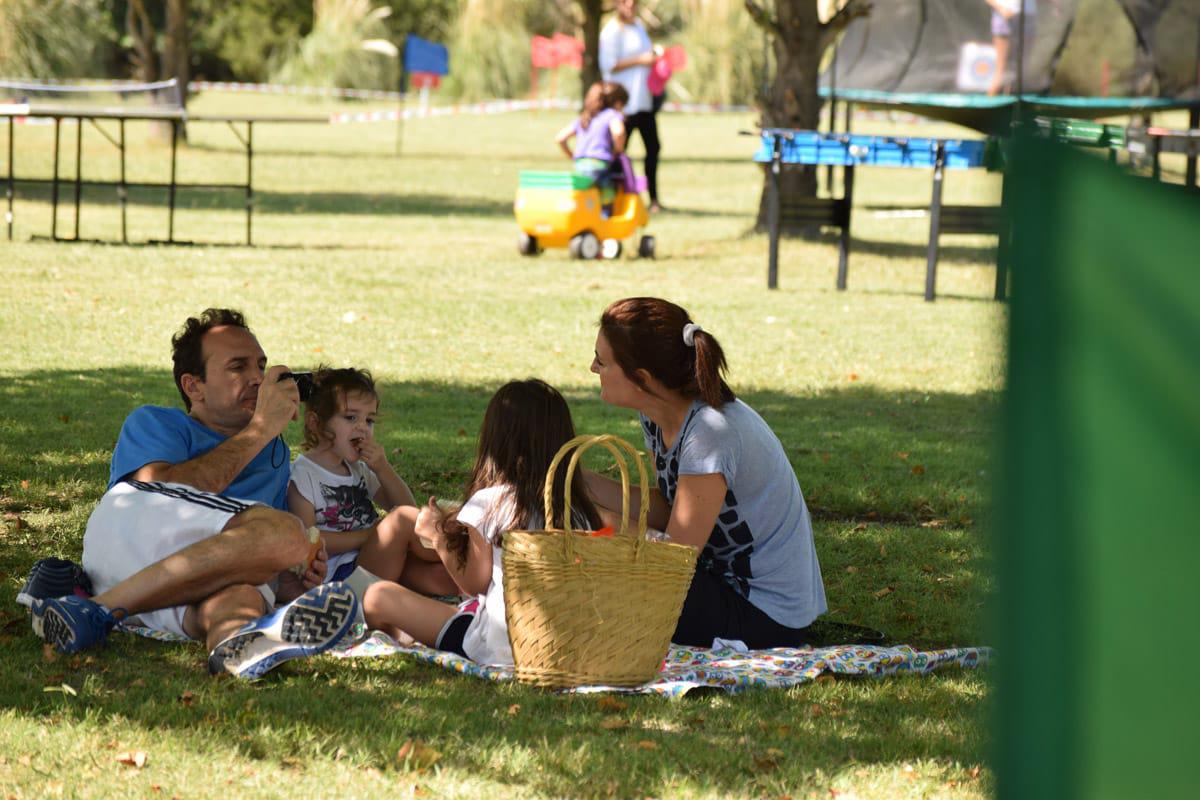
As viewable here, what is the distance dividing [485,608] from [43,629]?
1.20 m

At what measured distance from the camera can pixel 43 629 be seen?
14.0ft

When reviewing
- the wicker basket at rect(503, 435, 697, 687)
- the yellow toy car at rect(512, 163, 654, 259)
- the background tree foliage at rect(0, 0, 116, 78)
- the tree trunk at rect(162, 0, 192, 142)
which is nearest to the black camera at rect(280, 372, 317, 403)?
the wicker basket at rect(503, 435, 697, 687)

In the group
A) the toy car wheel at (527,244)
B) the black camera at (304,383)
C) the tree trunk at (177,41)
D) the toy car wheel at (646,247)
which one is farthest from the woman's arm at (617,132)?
the tree trunk at (177,41)

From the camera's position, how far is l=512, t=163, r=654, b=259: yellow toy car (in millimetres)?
14430

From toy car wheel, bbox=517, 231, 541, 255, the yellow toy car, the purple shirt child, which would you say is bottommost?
toy car wheel, bbox=517, 231, 541, 255

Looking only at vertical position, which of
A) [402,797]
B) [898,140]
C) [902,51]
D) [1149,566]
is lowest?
[402,797]

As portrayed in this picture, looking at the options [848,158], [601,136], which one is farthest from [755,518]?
[601,136]

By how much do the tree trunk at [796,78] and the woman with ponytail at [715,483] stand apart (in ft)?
36.8

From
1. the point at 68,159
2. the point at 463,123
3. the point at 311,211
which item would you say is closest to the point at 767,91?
the point at 311,211

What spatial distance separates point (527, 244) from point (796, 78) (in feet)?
11.0

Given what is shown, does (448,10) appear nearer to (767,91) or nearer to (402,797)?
(767,91)

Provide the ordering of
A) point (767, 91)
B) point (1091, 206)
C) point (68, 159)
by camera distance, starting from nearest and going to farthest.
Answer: point (1091, 206), point (767, 91), point (68, 159)

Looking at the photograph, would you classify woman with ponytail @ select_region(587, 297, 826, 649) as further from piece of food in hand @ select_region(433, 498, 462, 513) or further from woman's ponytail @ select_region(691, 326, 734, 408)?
piece of food in hand @ select_region(433, 498, 462, 513)

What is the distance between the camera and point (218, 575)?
439 centimetres
